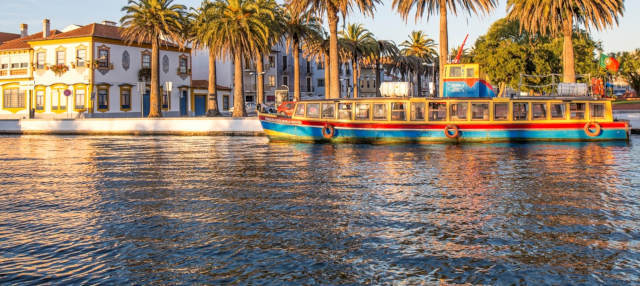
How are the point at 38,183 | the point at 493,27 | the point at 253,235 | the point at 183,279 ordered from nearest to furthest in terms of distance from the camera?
1. the point at 183,279
2. the point at 253,235
3. the point at 38,183
4. the point at 493,27

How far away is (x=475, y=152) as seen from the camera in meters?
24.4

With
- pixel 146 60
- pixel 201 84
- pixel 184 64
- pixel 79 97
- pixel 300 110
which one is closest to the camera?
pixel 300 110

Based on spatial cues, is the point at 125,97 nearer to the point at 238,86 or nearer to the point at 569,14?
the point at 238,86

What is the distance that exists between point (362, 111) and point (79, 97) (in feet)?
126

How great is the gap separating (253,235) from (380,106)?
2256 cm

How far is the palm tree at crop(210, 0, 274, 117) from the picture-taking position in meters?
45.9

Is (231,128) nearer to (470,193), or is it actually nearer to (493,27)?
(470,193)

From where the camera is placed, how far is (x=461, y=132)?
98.1 ft

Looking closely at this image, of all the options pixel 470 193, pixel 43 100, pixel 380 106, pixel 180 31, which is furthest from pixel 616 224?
pixel 43 100

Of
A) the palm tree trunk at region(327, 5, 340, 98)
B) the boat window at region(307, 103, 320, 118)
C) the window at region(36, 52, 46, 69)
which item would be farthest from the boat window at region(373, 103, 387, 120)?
the window at region(36, 52, 46, 69)

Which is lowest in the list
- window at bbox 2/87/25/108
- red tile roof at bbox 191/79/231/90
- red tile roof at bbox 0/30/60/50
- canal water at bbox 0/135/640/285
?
canal water at bbox 0/135/640/285

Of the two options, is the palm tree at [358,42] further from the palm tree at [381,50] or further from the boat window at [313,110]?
the boat window at [313,110]

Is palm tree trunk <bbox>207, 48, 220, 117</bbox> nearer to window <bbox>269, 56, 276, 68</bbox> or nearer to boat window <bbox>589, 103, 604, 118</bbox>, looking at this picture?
boat window <bbox>589, 103, 604, 118</bbox>

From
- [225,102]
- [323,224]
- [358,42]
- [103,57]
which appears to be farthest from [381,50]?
[323,224]
